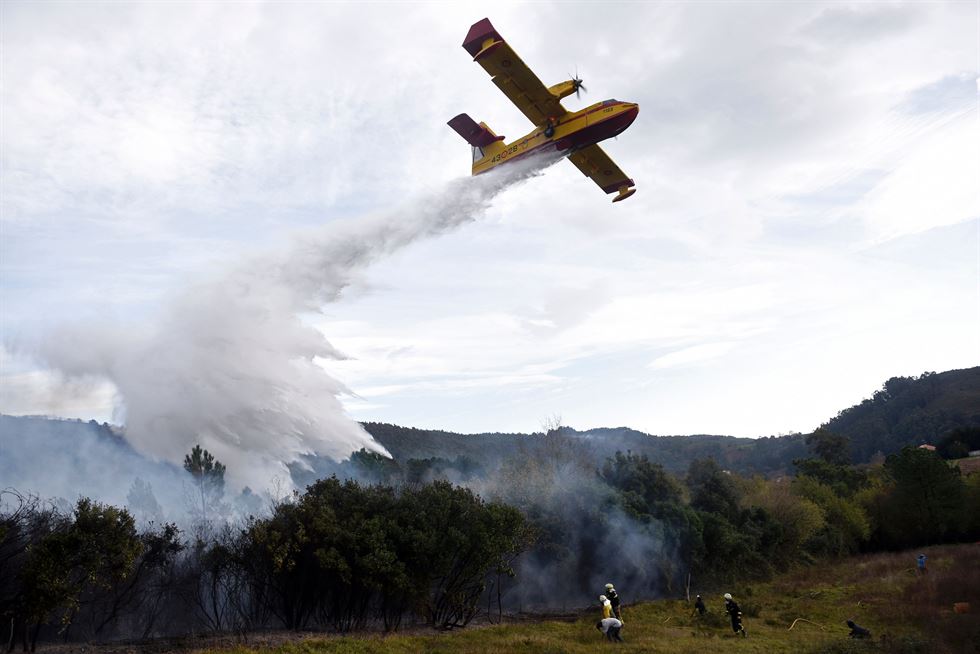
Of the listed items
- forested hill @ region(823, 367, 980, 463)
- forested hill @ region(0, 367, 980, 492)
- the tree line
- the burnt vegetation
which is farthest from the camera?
forested hill @ region(823, 367, 980, 463)

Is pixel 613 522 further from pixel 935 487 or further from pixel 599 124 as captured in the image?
pixel 935 487

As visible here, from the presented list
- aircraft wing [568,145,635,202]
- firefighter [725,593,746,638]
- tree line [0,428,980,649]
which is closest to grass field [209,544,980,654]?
firefighter [725,593,746,638]

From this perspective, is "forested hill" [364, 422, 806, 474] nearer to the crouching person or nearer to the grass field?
the grass field

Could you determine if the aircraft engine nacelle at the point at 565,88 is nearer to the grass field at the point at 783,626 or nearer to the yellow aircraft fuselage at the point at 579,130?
the yellow aircraft fuselage at the point at 579,130

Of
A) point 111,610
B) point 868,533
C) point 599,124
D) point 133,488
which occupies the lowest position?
point 868,533

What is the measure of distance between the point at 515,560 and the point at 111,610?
757 inches

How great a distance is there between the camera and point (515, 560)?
33.2 m

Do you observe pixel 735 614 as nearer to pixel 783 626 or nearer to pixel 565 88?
pixel 783 626

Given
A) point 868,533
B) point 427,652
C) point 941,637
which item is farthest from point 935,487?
point 427,652

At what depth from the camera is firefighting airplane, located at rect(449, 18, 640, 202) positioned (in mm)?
25859

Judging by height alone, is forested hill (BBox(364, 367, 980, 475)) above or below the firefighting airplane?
below

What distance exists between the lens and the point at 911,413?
146250mm

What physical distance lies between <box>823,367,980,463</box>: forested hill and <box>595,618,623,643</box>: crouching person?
4807 inches

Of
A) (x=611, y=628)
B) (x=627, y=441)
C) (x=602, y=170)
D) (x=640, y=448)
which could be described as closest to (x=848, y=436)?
(x=640, y=448)
